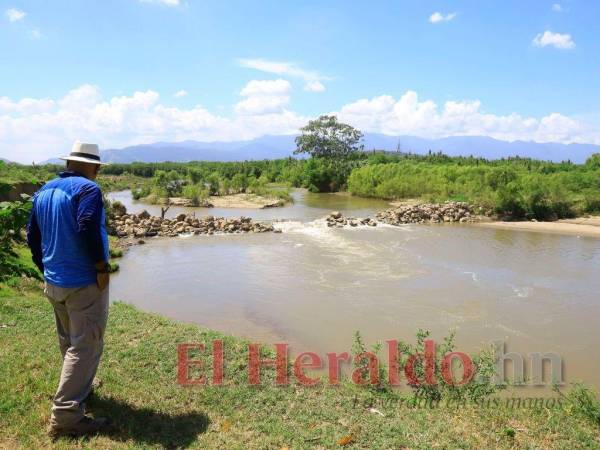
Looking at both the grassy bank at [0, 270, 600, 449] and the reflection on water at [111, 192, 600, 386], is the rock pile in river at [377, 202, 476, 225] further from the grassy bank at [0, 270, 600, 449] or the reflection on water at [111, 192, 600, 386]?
the grassy bank at [0, 270, 600, 449]

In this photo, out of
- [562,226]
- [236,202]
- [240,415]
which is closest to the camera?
[240,415]

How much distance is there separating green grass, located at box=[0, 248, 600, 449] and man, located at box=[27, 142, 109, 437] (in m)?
0.24

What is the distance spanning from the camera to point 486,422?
4559mm

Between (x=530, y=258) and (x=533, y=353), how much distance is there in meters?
12.3

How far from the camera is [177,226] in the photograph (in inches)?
1044

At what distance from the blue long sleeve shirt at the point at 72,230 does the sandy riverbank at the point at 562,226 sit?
97.5 feet

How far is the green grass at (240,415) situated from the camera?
3.92 meters

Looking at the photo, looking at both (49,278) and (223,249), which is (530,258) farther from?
(49,278)

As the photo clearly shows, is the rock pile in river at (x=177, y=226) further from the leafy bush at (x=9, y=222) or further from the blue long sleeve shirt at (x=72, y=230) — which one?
the blue long sleeve shirt at (x=72, y=230)

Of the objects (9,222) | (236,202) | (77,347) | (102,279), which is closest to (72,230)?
(102,279)

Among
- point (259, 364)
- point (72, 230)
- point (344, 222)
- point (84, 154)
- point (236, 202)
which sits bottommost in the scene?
point (259, 364)

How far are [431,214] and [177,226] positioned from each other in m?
17.8

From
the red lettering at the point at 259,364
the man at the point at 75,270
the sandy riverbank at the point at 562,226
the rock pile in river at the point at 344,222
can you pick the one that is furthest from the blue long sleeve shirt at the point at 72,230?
the sandy riverbank at the point at 562,226

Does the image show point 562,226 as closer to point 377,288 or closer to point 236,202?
point 377,288
